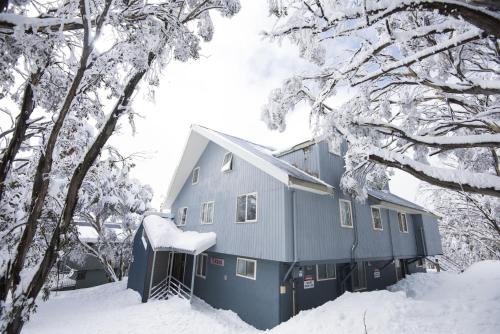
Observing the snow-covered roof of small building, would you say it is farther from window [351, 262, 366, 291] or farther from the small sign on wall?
window [351, 262, 366, 291]

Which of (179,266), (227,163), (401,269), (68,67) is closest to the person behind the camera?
(68,67)

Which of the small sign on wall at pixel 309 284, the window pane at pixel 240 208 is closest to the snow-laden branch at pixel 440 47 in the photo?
the window pane at pixel 240 208

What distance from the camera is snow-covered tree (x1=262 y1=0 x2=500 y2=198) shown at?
403cm

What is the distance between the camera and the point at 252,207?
481 inches

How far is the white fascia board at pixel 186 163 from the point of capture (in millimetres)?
17297

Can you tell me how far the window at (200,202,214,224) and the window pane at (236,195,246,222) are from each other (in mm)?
2737

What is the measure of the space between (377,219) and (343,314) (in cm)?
838

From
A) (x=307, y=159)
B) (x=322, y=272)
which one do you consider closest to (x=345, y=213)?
(x=322, y=272)

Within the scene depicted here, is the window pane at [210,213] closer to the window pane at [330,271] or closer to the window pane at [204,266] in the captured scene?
the window pane at [204,266]

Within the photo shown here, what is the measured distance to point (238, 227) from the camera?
1270 centimetres

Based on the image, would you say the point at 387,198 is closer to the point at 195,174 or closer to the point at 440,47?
the point at 195,174

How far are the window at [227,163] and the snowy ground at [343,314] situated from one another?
7.24 m

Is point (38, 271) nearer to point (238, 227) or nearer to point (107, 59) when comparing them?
point (107, 59)

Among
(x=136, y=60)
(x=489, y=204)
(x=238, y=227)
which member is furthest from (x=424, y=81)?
(x=489, y=204)
